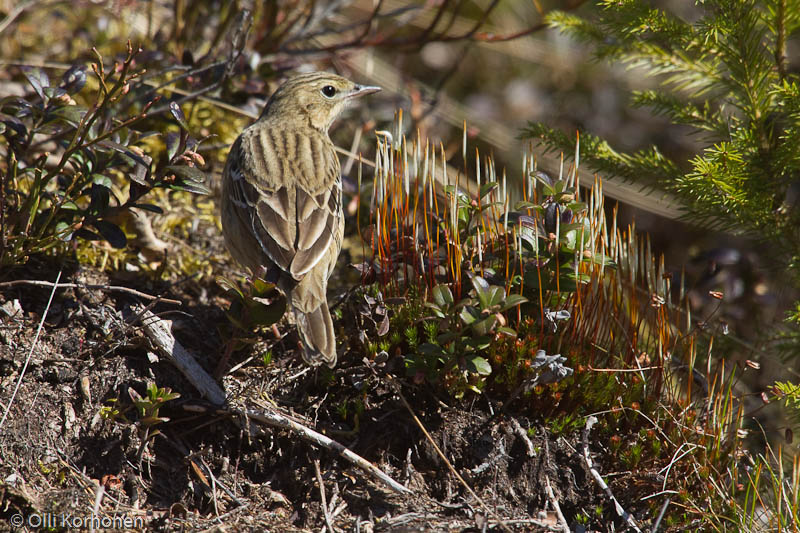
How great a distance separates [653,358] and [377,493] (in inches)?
65.7

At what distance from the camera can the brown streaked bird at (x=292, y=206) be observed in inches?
157

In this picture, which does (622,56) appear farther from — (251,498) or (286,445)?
(251,498)

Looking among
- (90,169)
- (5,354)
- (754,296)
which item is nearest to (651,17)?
(754,296)

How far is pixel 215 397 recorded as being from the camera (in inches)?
153

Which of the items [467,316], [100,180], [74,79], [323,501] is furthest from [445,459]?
[74,79]

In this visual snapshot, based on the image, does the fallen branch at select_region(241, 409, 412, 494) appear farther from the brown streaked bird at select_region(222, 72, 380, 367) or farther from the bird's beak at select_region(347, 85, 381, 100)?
the bird's beak at select_region(347, 85, 381, 100)

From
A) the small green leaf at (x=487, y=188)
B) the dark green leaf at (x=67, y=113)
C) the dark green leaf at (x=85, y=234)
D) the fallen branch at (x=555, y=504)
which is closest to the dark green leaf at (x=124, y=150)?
the dark green leaf at (x=67, y=113)

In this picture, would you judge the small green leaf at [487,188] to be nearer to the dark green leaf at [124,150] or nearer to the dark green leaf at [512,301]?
the dark green leaf at [512,301]

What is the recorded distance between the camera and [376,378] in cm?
396

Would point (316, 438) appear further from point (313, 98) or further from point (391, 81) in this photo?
point (391, 81)

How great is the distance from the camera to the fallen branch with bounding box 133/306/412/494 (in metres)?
3.66

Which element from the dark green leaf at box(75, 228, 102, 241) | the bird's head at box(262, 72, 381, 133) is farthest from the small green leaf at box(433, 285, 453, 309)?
the bird's head at box(262, 72, 381, 133)

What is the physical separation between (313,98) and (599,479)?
11.3ft

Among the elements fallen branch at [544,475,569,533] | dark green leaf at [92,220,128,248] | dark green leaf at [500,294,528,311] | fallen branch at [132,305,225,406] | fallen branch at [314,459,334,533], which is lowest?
fallen branch at [544,475,569,533]
